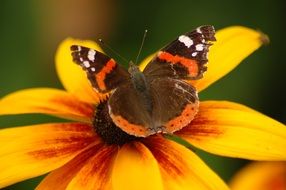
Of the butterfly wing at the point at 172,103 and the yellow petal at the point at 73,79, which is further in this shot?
the yellow petal at the point at 73,79

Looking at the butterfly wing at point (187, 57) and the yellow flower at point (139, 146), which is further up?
the butterfly wing at point (187, 57)

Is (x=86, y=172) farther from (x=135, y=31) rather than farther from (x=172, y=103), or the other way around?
(x=135, y=31)

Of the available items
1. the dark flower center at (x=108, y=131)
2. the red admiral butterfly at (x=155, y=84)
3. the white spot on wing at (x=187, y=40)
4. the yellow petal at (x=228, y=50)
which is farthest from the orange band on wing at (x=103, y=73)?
the yellow petal at (x=228, y=50)

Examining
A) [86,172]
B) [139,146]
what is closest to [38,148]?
[86,172]

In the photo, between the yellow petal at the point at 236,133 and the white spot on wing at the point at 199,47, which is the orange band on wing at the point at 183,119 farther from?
the white spot on wing at the point at 199,47

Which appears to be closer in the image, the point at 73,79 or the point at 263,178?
the point at 263,178

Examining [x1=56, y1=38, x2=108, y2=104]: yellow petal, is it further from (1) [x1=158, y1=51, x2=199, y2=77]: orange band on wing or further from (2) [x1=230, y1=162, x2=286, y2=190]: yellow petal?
(2) [x1=230, y1=162, x2=286, y2=190]: yellow petal
